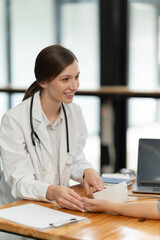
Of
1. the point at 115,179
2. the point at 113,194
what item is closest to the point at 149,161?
the point at 115,179

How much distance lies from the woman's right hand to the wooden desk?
2.2 inches

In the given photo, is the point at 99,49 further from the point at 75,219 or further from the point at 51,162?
the point at 75,219

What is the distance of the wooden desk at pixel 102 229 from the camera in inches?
55.2

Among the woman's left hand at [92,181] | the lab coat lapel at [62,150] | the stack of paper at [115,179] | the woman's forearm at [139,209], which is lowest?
the stack of paper at [115,179]

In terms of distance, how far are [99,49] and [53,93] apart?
233 cm

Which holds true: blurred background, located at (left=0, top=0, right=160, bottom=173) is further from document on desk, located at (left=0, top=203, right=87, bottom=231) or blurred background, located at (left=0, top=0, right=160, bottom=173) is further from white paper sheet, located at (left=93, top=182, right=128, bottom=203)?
document on desk, located at (left=0, top=203, right=87, bottom=231)

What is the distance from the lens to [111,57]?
4207 millimetres

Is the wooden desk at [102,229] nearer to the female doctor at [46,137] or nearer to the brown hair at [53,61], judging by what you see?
the female doctor at [46,137]

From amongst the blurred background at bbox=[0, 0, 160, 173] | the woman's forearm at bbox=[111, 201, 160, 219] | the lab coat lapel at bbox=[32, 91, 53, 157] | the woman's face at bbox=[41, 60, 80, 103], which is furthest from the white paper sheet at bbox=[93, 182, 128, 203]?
the blurred background at bbox=[0, 0, 160, 173]

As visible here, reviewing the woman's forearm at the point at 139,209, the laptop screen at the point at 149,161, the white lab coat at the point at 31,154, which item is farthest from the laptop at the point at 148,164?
the woman's forearm at the point at 139,209

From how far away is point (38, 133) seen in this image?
6.62 ft

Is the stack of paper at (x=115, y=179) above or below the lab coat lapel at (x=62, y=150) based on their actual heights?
below

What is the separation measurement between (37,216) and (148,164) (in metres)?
0.65

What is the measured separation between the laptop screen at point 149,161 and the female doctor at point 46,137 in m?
0.21
